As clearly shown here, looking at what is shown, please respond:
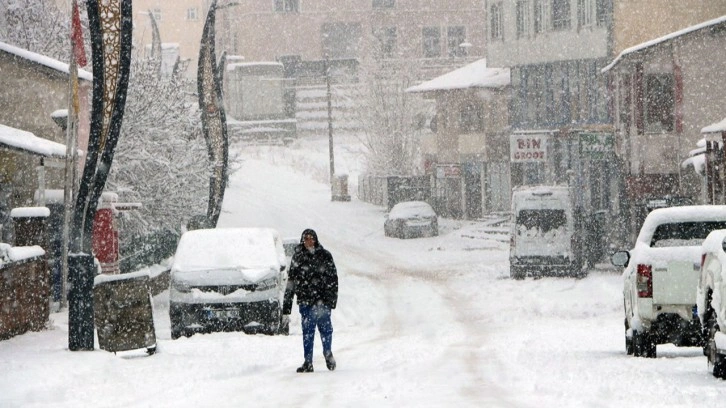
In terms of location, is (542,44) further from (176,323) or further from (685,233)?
(685,233)

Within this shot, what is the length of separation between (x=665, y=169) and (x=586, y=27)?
11.3 meters

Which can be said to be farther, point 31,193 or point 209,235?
point 31,193

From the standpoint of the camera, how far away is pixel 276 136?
86250 mm

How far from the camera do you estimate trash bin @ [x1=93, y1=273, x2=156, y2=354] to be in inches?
619

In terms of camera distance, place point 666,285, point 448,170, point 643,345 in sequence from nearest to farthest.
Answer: point 666,285 < point 643,345 < point 448,170

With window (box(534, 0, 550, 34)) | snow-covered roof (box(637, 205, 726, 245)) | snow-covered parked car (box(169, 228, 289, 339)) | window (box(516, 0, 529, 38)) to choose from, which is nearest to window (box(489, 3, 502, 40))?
window (box(516, 0, 529, 38))

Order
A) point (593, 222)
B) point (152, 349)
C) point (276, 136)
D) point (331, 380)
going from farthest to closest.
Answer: point (276, 136), point (593, 222), point (152, 349), point (331, 380)

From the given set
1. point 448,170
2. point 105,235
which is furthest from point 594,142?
point 448,170

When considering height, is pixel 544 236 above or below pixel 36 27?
below

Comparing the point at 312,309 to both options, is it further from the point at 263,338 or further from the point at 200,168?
the point at 200,168

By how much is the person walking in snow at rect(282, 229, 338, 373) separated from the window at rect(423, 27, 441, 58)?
256 ft

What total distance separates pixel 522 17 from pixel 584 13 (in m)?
5.48

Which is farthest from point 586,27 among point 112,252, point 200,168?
point 112,252

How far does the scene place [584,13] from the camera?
49750 millimetres
